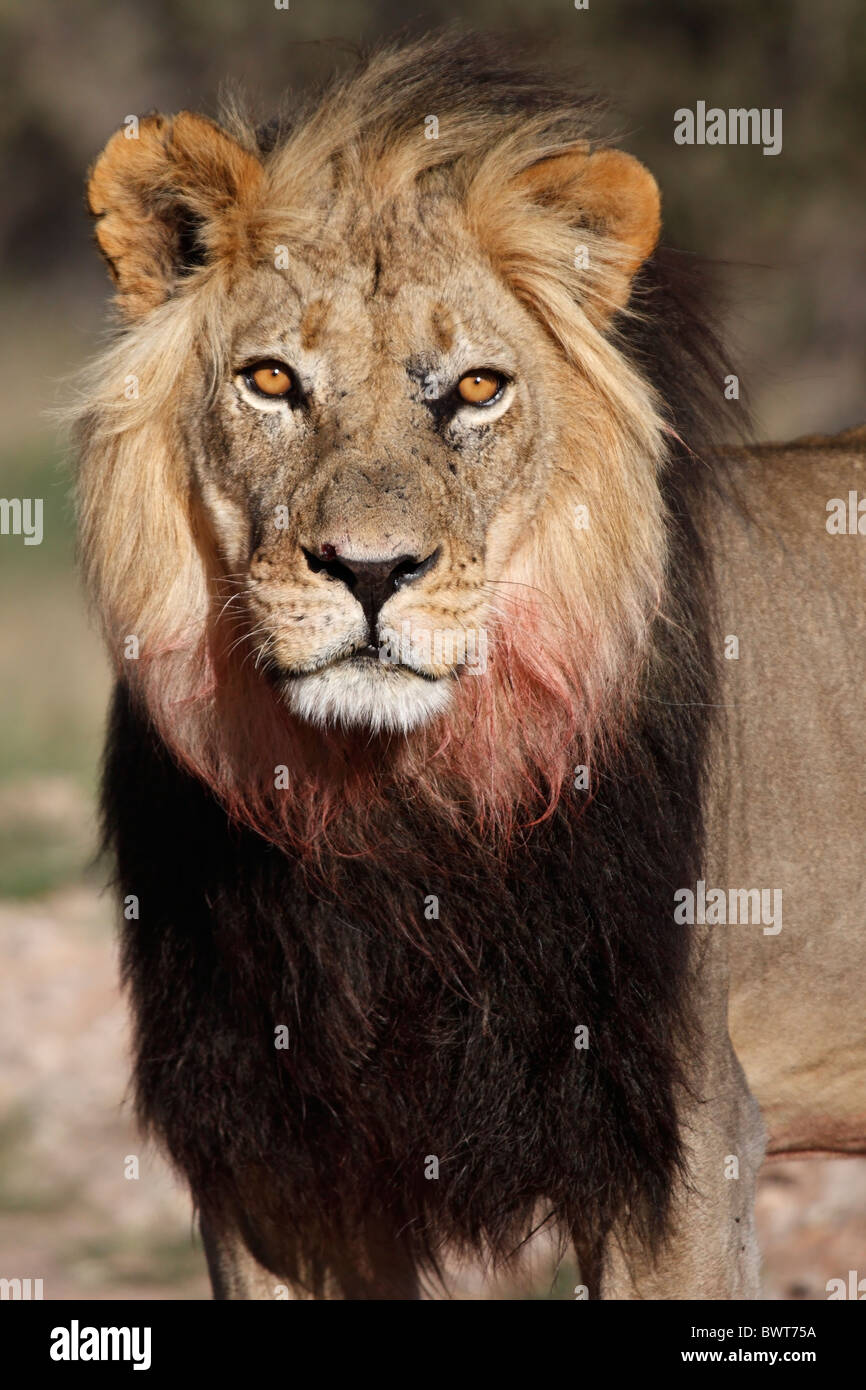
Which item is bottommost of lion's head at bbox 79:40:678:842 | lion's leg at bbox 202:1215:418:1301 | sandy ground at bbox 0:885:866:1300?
lion's leg at bbox 202:1215:418:1301

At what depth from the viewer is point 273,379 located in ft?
11.5

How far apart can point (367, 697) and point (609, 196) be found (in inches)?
48.2

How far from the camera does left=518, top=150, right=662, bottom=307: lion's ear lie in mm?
3568

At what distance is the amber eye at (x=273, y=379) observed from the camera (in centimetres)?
349

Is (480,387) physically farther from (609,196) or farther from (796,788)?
(796,788)

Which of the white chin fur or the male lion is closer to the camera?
the white chin fur

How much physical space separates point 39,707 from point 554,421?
10.5 metres

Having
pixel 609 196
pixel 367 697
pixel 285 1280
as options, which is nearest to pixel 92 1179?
pixel 285 1280

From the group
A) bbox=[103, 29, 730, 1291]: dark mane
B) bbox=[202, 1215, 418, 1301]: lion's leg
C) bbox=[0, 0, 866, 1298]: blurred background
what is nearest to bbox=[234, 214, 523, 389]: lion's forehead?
bbox=[103, 29, 730, 1291]: dark mane

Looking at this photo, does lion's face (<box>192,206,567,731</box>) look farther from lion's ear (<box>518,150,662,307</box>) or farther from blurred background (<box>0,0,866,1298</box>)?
blurred background (<box>0,0,866,1298</box>)

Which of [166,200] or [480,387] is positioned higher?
[166,200]

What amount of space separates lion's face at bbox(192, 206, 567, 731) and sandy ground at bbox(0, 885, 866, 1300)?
2.89 metres

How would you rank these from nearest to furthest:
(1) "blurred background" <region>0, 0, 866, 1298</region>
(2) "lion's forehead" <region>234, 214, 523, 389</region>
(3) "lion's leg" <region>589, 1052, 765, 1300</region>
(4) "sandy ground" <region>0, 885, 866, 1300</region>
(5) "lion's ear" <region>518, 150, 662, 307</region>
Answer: (2) "lion's forehead" <region>234, 214, 523, 389</region> < (5) "lion's ear" <region>518, 150, 662, 307</region> < (3) "lion's leg" <region>589, 1052, 765, 1300</region> < (4) "sandy ground" <region>0, 885, 866, 1300</region> < (1) "blurred background" <region>0, 0, 866, 1298</region>

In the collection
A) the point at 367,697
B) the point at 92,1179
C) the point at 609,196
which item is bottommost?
the point at 92,1179
